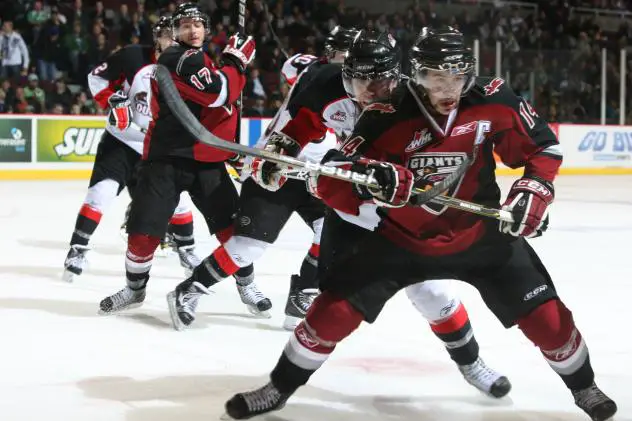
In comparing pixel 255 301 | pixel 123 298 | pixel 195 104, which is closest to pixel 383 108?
pixel 195 104

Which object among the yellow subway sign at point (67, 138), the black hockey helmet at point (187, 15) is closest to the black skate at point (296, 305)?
the black hockey helmet at point (187, 15)

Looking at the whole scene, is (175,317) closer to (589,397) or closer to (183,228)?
(183,228)

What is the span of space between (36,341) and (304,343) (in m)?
1.38

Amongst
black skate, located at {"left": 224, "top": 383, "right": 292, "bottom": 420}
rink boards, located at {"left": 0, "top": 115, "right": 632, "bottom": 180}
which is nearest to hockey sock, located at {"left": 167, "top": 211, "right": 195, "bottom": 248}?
black skate, located at {"left": 224, "top": 383, "right": 292, "bottom": 420}

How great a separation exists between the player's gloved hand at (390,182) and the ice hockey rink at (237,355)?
0.64 meters

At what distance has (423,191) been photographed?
2316 millimetres

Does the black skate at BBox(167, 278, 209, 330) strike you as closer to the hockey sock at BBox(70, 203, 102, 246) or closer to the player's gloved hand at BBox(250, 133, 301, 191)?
the player's gloved hand at BBox(250, 133, 301, 191)

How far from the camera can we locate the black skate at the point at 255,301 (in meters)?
3.90

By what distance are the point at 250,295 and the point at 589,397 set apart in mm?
1752

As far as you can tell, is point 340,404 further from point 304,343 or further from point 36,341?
point 36,341

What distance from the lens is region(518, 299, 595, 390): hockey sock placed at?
237cm

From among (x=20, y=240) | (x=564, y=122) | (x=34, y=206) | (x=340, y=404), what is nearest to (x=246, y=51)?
(x=340, y=404)

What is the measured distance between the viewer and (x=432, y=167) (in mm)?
2406

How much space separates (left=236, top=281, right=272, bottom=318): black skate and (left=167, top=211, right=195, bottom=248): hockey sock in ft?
3.85
